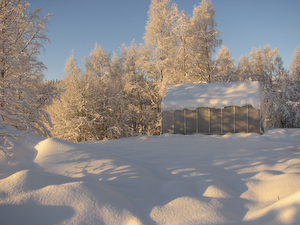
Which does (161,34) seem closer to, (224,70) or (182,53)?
(182,53)

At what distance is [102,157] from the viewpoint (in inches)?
171

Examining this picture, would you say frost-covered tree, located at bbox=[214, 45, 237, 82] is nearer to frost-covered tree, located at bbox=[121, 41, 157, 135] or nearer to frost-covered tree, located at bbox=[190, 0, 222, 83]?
frost-covered tree, located at bbox=[190, 0, 222, 83]

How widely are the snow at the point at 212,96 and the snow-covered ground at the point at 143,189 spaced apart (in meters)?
6.90

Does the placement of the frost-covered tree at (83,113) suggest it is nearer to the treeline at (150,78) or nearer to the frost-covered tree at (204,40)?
the treeline at (150,78)

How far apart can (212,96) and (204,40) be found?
7628mm

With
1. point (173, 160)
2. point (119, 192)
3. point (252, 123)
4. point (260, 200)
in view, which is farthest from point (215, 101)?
point (119, 192)

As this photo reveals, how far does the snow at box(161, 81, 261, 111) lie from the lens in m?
11.4

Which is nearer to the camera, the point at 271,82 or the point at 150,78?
the point at 150,78

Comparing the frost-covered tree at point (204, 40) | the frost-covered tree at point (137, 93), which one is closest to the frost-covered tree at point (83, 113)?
the frost-covered tree at point (137, 93)

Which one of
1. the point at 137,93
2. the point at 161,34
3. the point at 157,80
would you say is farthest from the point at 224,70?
the point at 137,93

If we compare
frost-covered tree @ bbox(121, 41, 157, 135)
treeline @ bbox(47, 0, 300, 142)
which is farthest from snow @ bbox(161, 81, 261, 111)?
frost-covered tree @ bbox(121, 41, 157, 135)

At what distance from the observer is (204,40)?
1734cm

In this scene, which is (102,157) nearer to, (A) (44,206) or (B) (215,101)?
(A) (44,206)

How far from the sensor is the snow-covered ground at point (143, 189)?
235cm
